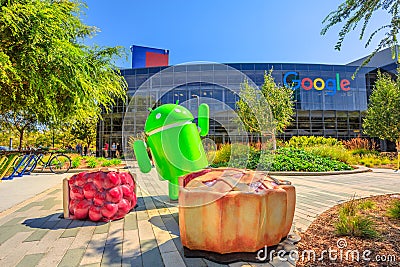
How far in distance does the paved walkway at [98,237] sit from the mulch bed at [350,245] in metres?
0.28

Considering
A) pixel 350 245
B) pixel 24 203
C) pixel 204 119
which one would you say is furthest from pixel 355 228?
pixel 24 203

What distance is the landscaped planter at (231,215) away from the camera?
2.46 metres

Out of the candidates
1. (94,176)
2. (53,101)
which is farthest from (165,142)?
(53,101)

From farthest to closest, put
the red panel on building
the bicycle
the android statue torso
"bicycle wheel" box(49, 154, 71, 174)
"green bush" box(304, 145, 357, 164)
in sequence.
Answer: the red panel on building → "green bush" box(304, 145, 357, 164) → "bicycle wheel" box(49, 154, 71, 174) → the bicycle → the android statue torso

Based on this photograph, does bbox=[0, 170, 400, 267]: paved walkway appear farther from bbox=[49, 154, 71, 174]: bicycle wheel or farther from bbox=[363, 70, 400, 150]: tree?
bbox=[363, 70, 400, 150]: tree

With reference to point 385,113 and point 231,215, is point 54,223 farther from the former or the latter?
point 385,113

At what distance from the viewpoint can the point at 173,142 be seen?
414 cm

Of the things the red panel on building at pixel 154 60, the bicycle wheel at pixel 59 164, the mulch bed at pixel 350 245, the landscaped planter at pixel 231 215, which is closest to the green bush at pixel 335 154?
the mulch bed at pixel 350 245

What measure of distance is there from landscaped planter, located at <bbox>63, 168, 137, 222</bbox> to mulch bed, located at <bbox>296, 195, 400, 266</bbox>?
282 centimetres

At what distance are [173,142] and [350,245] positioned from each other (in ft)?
9.12

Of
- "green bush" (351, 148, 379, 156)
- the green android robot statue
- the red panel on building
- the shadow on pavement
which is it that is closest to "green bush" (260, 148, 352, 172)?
"green bush" (351, 148, 379, 156)

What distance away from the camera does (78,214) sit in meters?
3.99

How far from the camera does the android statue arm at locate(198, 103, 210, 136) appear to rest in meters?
4.38

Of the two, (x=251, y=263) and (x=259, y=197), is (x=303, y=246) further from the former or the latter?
(x=259, y=197)
